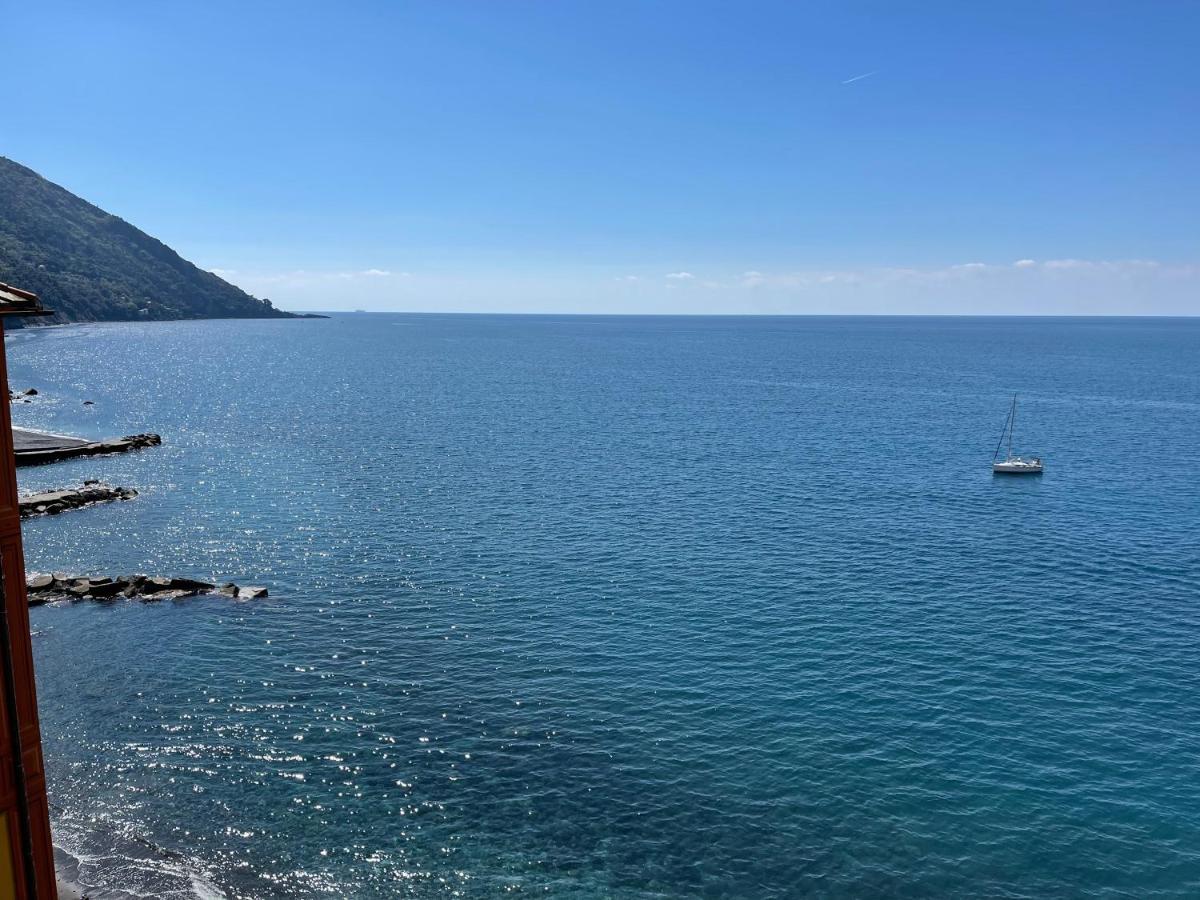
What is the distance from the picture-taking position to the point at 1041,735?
42.5 metres

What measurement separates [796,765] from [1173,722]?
2152 centimetres

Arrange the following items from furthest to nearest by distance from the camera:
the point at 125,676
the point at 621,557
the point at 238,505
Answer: the point at 238,505, the point at 621,557, the point at 125,676

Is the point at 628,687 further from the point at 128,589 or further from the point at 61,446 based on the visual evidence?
the point at 61,446

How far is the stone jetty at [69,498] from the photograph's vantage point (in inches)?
3196

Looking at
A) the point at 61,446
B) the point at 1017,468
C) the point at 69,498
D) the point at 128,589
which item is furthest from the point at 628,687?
the point at 61,446

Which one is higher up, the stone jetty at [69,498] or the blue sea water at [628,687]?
the stone jetty at [69,498]

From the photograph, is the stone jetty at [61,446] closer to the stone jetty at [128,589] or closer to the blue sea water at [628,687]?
the blue sea water at [628,687]

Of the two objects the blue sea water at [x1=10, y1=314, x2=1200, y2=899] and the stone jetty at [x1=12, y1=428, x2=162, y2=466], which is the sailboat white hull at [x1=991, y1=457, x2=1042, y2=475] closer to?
the blue sea water at [x1=10, y1=314, x2=1200, y2=899]

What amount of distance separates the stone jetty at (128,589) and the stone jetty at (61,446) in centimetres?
5109

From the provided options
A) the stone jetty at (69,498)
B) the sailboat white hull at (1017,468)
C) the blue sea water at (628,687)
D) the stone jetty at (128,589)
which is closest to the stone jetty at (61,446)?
the blue sea water at (628,687)

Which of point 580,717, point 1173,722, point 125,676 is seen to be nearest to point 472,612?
point 580,717

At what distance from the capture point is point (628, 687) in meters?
47.2

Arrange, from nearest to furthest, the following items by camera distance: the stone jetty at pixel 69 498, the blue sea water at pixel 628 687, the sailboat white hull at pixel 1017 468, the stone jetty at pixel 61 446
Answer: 1. the blue sea water at pixel 628 687
2. the stone jetty at pixel 69 498
3. the sailboat white hull at pixel 1017 468
4. the stone jetty at pixel 61 446

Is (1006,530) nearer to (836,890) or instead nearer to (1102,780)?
(1102,780)
